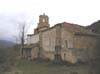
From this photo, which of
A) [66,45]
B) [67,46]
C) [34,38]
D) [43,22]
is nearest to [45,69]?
[67,46]

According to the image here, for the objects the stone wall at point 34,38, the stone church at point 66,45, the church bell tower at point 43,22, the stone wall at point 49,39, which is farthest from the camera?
the church bell tower at point 43,22

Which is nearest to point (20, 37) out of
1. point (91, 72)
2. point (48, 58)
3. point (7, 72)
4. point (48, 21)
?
point (48, 21)

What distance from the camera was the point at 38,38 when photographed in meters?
51.1

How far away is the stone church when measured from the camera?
38.6 meters

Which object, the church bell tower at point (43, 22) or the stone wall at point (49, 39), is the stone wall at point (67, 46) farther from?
the church bell tower at point (43, 22)

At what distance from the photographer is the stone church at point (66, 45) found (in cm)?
3862

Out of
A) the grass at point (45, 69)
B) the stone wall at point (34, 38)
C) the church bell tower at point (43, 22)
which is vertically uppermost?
the church bell tower at point (43, 22)

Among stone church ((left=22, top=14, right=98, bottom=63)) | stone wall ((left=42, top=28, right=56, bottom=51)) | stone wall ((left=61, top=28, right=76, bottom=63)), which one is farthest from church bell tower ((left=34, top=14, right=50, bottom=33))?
stone wall ((left=61, top=28, right=76, bottom=63))

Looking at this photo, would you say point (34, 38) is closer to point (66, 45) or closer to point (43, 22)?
point (43, 22)

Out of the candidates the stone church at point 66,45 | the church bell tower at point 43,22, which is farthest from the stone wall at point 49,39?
the church bell tower at point 43,22

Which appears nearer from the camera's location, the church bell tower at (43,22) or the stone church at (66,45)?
the stone church at (66,45)

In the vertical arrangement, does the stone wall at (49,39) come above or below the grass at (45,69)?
above

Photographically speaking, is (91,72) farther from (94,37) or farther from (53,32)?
(53,32)

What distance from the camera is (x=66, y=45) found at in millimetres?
40312
